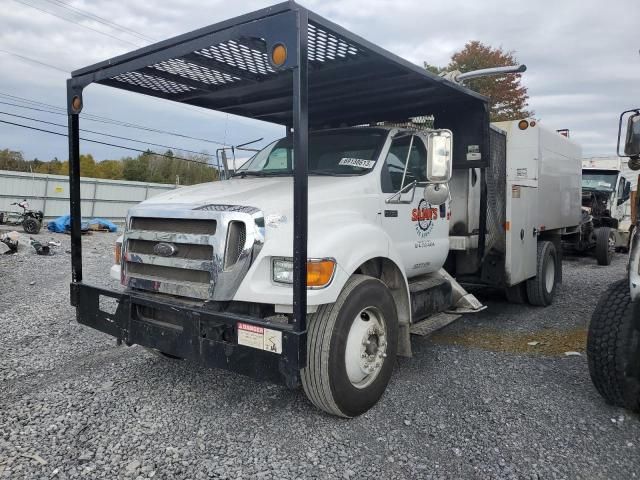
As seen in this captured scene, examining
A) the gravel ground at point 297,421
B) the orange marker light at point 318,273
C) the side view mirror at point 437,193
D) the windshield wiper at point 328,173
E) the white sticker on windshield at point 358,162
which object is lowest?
the gravel ground at point 297,421

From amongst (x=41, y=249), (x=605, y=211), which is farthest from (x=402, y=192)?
(x=605, y=211)

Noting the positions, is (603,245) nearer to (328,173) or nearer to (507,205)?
(507,205)

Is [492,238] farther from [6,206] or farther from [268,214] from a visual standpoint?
[6,206]

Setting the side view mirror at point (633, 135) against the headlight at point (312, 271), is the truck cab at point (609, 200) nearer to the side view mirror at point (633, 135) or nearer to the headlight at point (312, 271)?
the side view mirror at point (633, 135)

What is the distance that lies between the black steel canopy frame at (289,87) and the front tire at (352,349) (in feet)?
1.09

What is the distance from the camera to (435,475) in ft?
9.48

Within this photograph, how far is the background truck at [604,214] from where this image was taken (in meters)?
12.0

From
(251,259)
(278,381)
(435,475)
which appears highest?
(251,259)

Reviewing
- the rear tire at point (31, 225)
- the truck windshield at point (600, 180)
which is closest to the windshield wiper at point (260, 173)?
the truck windshield at point (600, 180)

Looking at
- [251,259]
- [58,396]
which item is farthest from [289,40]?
[58,396]

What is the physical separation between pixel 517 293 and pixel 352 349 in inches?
178

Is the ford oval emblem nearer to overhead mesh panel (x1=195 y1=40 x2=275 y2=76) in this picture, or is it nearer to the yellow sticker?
the yellow sticker

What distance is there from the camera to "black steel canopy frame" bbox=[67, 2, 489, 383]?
2.88 meters

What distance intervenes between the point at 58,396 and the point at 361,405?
2.35m
